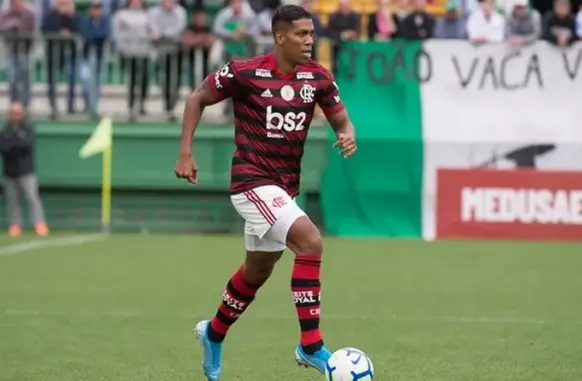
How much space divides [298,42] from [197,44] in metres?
13.6

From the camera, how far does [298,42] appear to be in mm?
8344

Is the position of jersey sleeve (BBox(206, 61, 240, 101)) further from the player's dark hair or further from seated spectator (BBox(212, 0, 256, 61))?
seated spectator (BBox(212, 0, 256, 61))

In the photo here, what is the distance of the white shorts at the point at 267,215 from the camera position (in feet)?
27.0

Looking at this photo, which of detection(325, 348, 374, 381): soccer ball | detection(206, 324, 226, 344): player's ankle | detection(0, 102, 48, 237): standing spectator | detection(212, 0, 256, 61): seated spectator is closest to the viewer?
detection(325, 348, 374, 381): soccer ball

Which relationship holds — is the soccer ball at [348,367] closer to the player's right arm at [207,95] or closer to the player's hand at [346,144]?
the player's hand at [346,144]

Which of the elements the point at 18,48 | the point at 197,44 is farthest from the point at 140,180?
the point at 18,48

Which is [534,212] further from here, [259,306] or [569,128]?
[259,306]

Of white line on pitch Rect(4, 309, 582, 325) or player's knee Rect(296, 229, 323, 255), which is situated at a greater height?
player's knee Rect(296, 229, 323, 255)

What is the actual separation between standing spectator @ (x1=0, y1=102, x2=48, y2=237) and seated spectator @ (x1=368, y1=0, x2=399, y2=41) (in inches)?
218

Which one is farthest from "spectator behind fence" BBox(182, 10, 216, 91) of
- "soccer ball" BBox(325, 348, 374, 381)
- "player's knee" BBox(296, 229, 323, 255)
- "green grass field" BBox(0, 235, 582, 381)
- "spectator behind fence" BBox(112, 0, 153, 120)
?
"soccer ball" BBox(325, 348, 374, 381)

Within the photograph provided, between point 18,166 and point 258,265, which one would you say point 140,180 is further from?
point 258,265

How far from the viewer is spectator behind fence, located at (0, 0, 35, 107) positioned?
22.2 meters

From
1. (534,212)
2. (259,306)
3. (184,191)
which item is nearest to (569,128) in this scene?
(534,212)

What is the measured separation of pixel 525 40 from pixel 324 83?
12.7 meters
